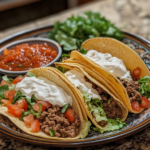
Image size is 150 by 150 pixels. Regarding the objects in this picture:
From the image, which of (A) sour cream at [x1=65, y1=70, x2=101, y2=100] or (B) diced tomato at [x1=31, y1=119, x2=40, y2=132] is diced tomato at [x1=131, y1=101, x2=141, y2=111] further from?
(B) diced tomato at [x1=31, y1=119, x2=40, y2=132]

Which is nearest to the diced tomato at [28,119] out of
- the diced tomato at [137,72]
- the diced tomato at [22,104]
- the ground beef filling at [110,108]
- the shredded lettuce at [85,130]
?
the diced tomato at [22,104]

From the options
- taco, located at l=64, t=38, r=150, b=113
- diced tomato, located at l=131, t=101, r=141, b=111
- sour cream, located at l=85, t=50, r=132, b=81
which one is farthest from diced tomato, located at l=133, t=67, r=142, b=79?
diced tomato, located at l=131, t=101, r=141, b=111

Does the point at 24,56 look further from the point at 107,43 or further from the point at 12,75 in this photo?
the point at 107,43

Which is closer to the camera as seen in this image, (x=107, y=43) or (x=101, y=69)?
(x=101, y=69)

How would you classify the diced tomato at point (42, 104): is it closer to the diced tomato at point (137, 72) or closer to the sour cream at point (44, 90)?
the sour cream at point (44, 90)

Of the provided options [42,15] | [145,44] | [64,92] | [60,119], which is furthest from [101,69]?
[42,15]

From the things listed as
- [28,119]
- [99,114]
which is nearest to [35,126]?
[28,119]

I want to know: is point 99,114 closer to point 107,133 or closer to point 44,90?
point 107,133
